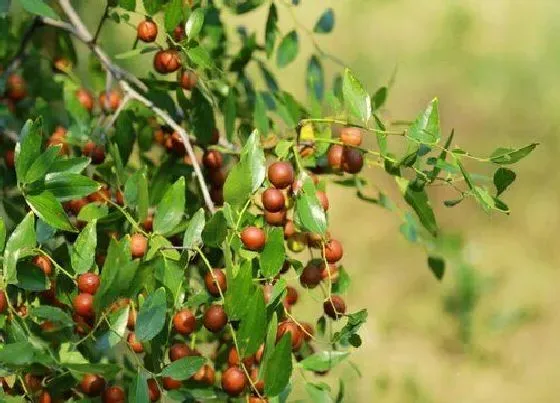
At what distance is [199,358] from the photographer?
0.75m

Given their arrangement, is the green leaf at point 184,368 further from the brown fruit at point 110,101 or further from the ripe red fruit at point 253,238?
the brown fruit at point 110,101

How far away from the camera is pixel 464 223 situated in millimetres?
3195

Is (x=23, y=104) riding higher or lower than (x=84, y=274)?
lower

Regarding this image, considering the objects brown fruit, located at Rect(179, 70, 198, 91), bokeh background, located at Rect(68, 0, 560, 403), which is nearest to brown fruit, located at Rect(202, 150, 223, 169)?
brown fruit, located at Rect(179, 70, 198, 91)

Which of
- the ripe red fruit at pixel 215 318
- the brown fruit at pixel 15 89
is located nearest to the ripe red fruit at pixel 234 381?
the ripe red fruit at pixel 215 318

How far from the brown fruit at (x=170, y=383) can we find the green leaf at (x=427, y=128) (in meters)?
0.29

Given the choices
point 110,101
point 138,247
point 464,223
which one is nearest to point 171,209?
point 138,247

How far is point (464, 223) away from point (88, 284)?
2541mm

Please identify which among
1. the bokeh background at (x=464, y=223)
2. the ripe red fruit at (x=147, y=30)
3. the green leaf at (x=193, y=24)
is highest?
the green leaf at (x=193, y=24)

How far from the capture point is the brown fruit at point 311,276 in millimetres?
886

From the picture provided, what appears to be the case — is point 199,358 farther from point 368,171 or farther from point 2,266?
point 368,171

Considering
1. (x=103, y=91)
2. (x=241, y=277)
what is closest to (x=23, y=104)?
(x=103, y=91)

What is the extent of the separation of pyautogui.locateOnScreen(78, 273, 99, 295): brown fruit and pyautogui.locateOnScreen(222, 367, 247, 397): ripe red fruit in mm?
132

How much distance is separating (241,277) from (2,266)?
0.60 feet
